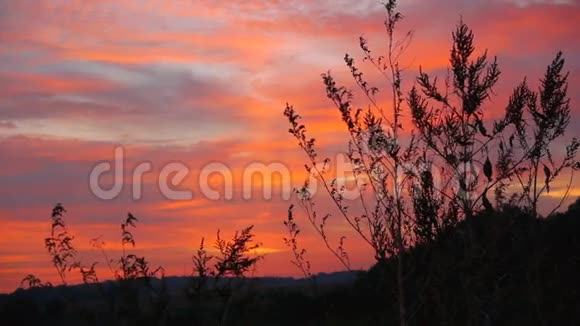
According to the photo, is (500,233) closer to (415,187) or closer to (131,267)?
(415,187)

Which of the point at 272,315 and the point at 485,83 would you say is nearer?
the point at 485,83

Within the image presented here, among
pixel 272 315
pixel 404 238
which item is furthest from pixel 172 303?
pixel 272 315

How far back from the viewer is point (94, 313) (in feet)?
45.9

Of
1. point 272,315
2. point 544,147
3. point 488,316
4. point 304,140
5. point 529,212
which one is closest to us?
point 488,316

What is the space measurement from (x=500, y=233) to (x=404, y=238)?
1214mm

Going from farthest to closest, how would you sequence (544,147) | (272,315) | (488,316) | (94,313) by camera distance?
1. (272,315)
2. (94,313)
3. (544,147)
4. (488,316)

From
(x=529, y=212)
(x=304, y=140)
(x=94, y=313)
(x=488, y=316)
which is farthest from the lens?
(x=94, y=313)

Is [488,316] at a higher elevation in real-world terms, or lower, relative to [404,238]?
lower

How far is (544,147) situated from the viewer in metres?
11.0

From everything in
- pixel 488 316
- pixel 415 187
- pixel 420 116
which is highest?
pixel 420 116

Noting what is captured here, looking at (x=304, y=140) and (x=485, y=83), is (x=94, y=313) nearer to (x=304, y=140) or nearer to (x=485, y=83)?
(x=304, y=140)

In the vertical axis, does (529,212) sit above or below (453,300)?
above

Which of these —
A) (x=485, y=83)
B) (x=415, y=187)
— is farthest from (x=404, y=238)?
(x=485, y=83)

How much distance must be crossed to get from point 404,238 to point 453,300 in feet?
3.35
